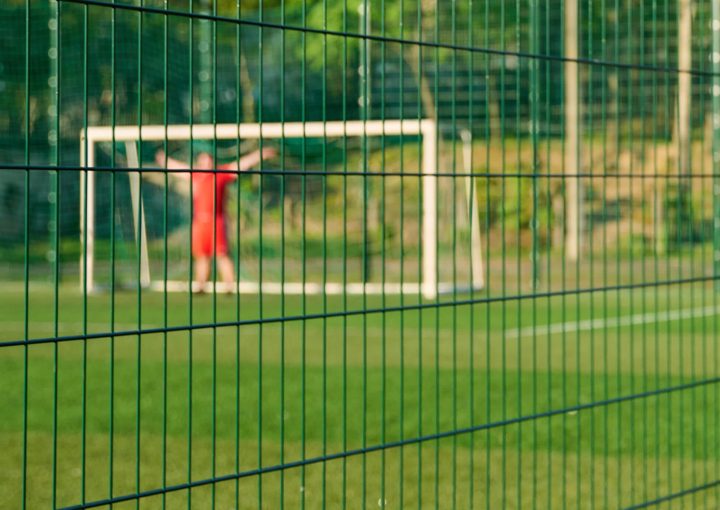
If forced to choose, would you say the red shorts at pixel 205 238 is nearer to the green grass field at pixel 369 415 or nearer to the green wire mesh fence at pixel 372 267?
the green wire mesh fence at pixel 372 267

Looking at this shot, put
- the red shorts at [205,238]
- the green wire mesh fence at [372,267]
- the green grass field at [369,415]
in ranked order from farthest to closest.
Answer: the red shorts at [205,238]
the green wire mesh fence at [372,267]
the green grass field at [369,415]

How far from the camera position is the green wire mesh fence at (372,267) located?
4.70 m

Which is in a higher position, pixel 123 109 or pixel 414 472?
pixel 123 109

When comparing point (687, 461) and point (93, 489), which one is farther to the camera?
point (687, 461)

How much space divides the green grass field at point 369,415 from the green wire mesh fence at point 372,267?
33 millimetres

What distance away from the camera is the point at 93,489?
16.3 ft

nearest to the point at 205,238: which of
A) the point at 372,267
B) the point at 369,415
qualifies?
the point at 372,267

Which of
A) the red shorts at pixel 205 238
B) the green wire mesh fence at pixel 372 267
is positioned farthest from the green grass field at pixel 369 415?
the red shorts at pixel 205 238

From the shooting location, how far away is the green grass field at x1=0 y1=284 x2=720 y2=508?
3.74 m

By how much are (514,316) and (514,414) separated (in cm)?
586

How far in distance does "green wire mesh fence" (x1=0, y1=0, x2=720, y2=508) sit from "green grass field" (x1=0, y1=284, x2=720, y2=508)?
3cm

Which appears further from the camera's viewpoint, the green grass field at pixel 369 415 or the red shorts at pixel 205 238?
the red shorts at pixel 205 238

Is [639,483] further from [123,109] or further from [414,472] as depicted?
[123,109]

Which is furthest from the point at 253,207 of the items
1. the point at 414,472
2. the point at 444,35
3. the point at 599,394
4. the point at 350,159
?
the point at 414,472
